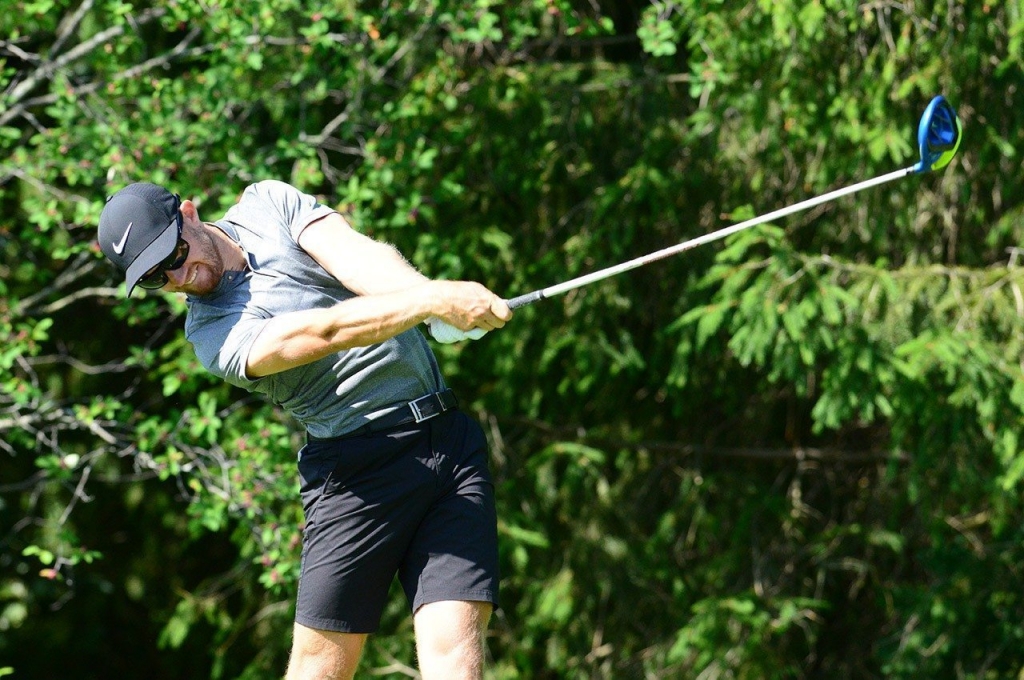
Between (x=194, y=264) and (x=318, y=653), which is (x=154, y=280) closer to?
(x=194, y=264)

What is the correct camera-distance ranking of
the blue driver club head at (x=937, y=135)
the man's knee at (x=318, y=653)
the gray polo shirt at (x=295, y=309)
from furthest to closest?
the blue driver club head at (x=937, y=135) < the man's knee at (x=318, y=653) < the gray polo shirt at (x=295, y=309)

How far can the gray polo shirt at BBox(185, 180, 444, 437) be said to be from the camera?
131 inches

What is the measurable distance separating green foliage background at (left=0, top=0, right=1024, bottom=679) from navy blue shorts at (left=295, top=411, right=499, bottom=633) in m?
1.83

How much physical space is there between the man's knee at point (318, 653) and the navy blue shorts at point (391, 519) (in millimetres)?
30

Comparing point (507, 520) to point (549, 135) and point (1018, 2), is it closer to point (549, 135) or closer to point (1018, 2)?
point (549, 135)

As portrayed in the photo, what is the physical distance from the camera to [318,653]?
346cm

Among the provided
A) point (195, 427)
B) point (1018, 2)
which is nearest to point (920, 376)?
point (1018, 2)

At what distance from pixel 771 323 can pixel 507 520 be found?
1733mm

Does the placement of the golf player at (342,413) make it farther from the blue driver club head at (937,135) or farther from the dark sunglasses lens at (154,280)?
the blue driver club head at (937,135)

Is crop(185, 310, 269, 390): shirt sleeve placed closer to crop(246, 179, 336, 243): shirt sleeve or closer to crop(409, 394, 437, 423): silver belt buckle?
crop(246, 179, 336, 243): shirt sleeve

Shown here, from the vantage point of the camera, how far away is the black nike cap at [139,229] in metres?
3.17

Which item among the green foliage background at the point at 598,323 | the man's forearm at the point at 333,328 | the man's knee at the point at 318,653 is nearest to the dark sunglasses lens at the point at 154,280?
the man's forearm at the point at 333,328

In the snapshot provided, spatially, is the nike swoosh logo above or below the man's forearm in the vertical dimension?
above

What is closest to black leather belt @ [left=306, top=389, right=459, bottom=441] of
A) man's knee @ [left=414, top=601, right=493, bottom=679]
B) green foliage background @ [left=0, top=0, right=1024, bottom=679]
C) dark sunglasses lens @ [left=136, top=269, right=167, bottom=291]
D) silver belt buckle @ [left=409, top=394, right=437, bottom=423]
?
silver belt buckle @ [left=409, top=394, right=437, bottom=423]
